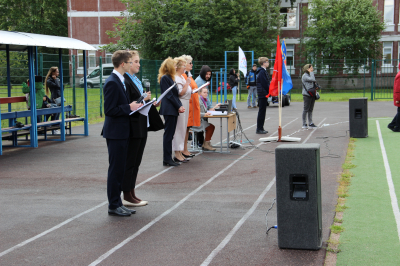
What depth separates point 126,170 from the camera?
20.8 ft

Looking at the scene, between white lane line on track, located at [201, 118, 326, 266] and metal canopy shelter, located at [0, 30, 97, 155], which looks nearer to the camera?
white lane line on track, located at [201, 118, 326, 266]

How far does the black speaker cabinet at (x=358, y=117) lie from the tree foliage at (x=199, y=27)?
2409 cm

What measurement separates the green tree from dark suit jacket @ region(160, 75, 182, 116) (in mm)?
30881

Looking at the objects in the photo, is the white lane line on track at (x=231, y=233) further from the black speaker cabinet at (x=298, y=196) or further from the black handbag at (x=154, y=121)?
the black handbag at (x=154, y=121)

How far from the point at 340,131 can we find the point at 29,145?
8.59m

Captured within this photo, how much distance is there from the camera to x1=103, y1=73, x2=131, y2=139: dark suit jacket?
576 centimetres

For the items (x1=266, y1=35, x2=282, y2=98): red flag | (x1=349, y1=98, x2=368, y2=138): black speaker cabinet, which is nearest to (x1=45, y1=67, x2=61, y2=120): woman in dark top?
(x1=266, y1=35, x2=282, y2=98): red flag

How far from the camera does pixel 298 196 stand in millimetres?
4711

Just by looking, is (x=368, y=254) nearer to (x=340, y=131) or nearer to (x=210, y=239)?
(x=210, y=239)

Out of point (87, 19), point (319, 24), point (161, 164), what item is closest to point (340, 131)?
point (161, 164)

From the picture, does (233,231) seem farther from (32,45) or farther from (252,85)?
(252,85)

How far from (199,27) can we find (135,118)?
33.6m

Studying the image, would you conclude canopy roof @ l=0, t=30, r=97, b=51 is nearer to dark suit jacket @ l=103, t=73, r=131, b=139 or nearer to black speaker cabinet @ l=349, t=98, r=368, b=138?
dark suit jacket @ l=103, t=73, r=131, b=139

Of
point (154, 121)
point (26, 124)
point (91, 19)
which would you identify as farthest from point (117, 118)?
point (91, 19)
